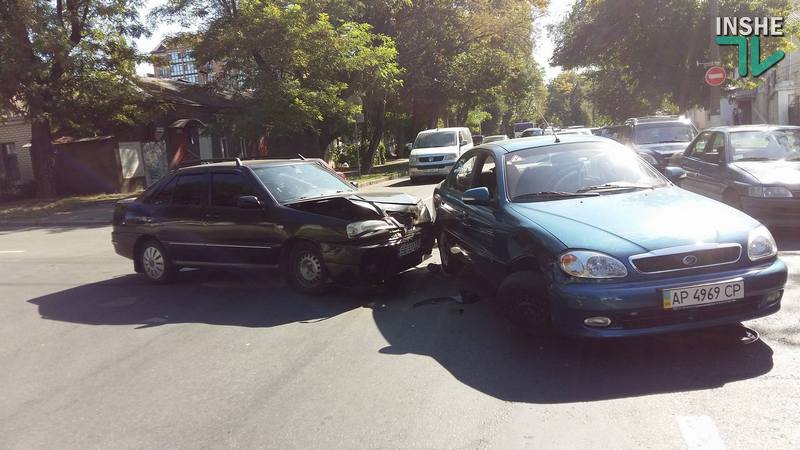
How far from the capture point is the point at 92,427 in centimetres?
391

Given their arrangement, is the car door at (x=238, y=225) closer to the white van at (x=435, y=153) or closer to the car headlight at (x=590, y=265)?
the car headlight at (x=590, y=265)

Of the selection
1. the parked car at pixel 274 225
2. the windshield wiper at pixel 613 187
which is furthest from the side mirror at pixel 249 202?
the windshield wiper at pixel 613 187

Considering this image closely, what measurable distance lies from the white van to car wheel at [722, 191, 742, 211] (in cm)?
1279

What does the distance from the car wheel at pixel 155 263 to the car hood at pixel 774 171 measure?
7.90 meters

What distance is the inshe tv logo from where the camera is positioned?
23.7 metres

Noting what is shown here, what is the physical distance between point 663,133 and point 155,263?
11.6 m

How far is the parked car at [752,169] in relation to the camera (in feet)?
25.6

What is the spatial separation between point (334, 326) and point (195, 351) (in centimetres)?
125

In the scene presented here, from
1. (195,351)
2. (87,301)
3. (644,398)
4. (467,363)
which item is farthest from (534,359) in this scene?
(87,301)

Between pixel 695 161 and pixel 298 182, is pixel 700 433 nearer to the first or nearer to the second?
pixel 298 182

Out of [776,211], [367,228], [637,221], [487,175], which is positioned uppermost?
[487,175]

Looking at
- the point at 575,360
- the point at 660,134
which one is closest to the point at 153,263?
the point at 575,360

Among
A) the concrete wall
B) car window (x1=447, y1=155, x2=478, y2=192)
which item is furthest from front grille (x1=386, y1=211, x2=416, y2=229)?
the concrete wall

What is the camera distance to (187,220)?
7.81 meters
